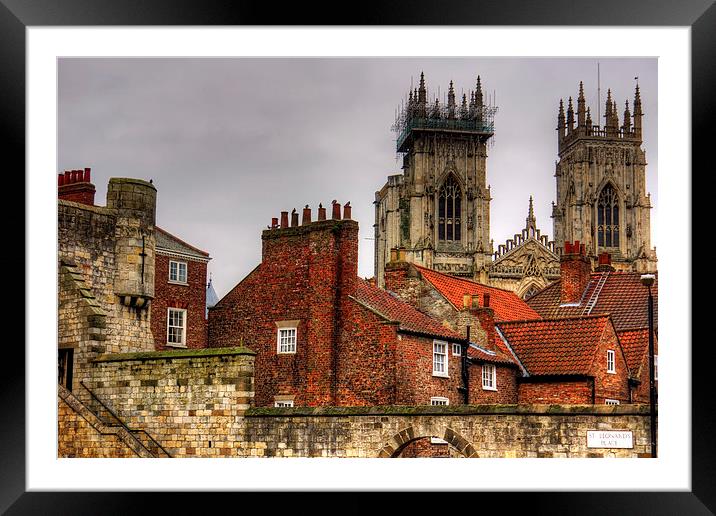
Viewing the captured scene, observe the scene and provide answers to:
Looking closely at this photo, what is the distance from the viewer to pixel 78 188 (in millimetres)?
31719

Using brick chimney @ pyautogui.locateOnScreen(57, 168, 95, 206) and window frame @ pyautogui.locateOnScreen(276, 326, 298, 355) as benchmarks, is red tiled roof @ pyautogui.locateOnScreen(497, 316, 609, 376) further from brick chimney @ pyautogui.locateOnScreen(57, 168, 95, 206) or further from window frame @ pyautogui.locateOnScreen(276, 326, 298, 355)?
brick chimney @ pyautogui.locateOnScreen(57, 168, 95, 206)

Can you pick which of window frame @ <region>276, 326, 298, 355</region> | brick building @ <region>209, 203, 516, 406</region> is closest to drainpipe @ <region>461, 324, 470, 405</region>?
brick building @ <region>209, 203, 516, 406</region>

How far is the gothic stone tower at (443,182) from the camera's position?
8406 centimetres

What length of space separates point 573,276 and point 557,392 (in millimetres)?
12273

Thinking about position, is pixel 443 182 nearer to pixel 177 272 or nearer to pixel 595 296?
pixel 595 296

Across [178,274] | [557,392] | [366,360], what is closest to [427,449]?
[366,360]

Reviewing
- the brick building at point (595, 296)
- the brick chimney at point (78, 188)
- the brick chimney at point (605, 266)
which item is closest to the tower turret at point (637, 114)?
the brick chimney at point (605, 266)

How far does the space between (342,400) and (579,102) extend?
62066 millimetres

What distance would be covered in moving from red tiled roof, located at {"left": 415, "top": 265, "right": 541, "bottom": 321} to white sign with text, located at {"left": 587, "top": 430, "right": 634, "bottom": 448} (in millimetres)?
13925

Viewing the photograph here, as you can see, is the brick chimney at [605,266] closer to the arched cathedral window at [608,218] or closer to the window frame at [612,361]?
the window frame at [612,361]

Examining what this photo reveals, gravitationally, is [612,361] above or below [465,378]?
above

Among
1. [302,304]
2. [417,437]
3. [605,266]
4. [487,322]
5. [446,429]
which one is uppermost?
[605,266]

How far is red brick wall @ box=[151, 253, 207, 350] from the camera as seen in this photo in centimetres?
3503
